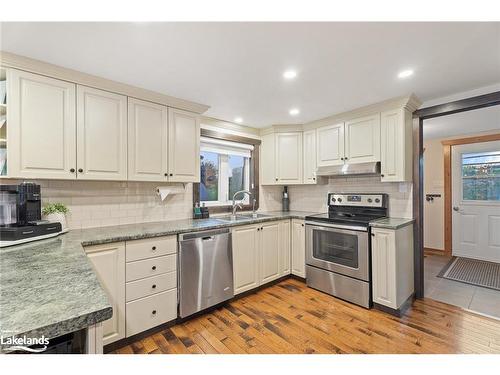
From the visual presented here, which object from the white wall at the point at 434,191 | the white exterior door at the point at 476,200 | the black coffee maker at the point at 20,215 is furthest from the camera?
the white wall at the point at 434,191

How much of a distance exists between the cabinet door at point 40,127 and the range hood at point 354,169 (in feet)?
8.85

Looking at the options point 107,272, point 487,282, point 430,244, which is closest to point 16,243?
point 107,272

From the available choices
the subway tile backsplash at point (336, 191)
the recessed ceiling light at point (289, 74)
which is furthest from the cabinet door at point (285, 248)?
the recessed ceiling light at point (289, 74)

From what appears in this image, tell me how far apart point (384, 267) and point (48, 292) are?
8.49 feet

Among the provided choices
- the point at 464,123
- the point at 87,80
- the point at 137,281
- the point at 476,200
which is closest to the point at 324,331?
the point at 137,281

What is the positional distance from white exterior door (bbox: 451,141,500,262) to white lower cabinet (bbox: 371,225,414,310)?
2.58 meters

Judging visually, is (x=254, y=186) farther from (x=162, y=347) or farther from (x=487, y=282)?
(x=487, y=282)

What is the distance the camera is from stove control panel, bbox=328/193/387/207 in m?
2.90

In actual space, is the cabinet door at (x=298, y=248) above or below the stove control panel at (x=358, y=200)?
below

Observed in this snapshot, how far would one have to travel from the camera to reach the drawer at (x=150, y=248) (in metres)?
1.89

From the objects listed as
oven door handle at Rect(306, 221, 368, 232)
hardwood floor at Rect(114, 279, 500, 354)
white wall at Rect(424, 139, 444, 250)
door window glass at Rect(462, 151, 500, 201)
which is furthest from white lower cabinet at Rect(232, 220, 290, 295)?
door window glass at Rect(462, 151, 500, 201)

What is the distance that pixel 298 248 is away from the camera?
3.14m

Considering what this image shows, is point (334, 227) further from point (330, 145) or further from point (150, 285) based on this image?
point (150, 285)

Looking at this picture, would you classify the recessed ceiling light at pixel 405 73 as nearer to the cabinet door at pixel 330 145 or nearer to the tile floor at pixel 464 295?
the cabinet door at pixel 330 145
